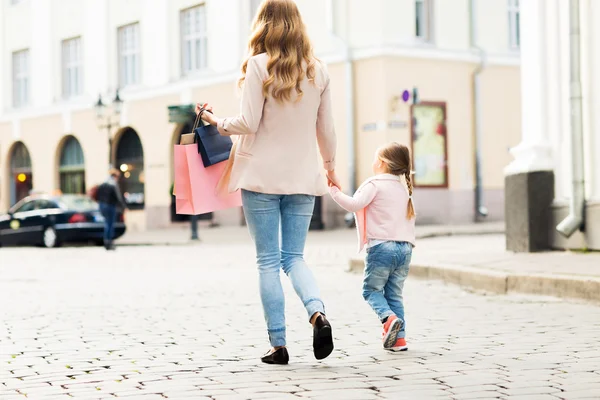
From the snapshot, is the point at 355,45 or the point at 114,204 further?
the point at 355,45

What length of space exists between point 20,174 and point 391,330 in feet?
106

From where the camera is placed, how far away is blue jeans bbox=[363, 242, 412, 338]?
5.90 metres

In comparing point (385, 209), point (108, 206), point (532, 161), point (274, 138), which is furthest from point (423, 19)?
point (274, 138)

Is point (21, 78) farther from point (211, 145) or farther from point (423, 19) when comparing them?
point (211, 145)

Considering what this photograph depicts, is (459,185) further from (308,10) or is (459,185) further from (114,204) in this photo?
(114,204)

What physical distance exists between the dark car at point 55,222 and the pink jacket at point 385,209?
1698 centimetres

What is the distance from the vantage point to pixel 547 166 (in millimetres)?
11656

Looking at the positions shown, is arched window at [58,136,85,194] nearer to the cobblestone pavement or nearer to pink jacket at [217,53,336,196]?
the cobblestone pavement

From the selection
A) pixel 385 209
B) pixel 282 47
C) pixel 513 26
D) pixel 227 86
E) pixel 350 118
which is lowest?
pixel 385 209

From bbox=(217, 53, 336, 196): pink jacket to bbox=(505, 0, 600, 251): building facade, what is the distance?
627cm

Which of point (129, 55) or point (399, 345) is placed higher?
point (129, 55)

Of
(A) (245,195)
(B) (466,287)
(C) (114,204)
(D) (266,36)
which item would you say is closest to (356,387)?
(A) (245,195)

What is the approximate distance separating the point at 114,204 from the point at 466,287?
11633 millimetres

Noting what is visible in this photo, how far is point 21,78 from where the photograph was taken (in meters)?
36.5
